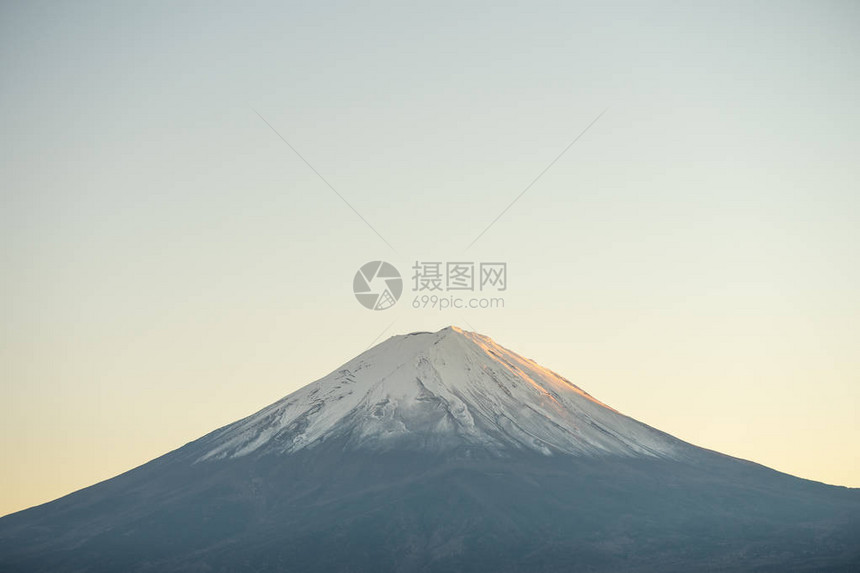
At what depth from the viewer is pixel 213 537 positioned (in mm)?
195625

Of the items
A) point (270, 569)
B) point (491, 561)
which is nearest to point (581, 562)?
point (491, 561)

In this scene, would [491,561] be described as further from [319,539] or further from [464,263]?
[464,263]

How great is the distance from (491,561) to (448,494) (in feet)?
65.5

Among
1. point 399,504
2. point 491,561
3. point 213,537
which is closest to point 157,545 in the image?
point 213,537

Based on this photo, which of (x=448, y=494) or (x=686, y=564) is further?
(x=448, y=494)

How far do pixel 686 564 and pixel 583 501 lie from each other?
23.5 m

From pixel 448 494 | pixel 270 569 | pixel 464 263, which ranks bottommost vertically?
pixel 270 569

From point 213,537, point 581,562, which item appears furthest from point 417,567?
point 213,537

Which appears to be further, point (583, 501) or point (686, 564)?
point (583, 501)

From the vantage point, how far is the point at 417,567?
179m

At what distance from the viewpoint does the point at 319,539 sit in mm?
187250

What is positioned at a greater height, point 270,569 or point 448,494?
point 448,494

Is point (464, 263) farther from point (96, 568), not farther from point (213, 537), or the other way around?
point (96, 568)

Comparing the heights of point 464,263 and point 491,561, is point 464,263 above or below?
above
